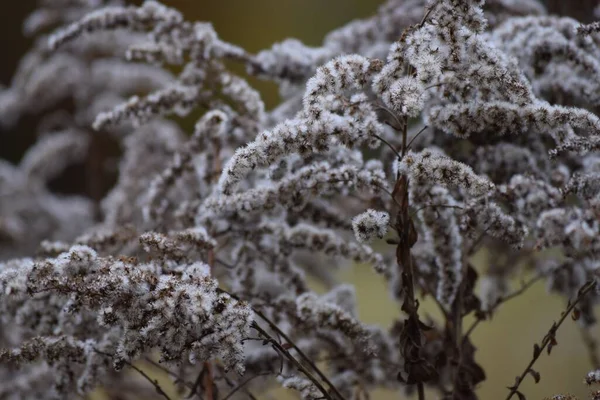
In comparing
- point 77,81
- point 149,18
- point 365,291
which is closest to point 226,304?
point 149,18

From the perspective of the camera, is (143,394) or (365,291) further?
(365,291)

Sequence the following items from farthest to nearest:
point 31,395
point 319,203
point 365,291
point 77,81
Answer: point 365,291
point 77,81
point 31,395
point 319,203

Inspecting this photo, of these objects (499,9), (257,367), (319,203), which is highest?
(499,9)

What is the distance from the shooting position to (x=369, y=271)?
230 centimetres

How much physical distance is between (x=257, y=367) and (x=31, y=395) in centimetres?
60

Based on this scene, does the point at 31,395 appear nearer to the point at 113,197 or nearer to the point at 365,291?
the point at 113,197

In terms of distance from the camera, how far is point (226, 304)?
3.06ft

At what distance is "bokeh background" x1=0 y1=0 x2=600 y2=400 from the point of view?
1.99 meters

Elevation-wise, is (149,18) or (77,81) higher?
(77,81)

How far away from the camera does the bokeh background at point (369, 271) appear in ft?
6.54

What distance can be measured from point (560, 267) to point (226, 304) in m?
0.76

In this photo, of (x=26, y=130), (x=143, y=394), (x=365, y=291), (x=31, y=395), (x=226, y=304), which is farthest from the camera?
(x=26, y=130)

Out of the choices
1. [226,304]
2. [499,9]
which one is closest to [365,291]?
→ [499,9]

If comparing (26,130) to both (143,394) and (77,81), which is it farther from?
(143,394)
